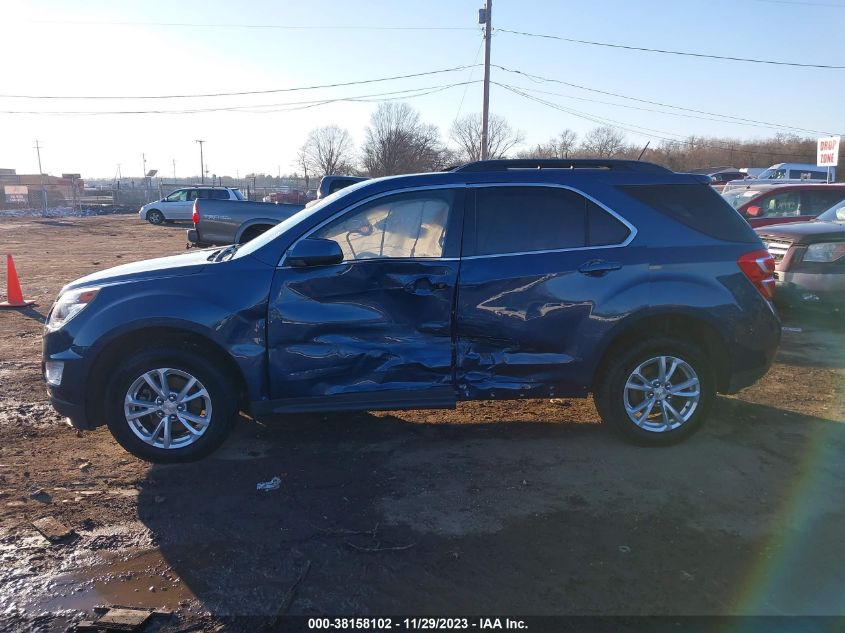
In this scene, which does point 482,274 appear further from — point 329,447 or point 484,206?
point 329,447

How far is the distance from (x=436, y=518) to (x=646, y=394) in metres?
1.94

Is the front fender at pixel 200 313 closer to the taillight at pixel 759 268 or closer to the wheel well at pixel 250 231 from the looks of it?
the taillight at pixel 759 268

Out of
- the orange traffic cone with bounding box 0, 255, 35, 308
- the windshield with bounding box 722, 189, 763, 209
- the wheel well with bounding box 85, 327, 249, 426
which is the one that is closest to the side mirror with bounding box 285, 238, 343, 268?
the wheel well with bounding box 85, 327, 249, 426

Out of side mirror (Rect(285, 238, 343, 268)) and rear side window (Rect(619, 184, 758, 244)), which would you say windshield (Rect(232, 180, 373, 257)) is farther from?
rear side window (Rect(619, 184, 758, 244))

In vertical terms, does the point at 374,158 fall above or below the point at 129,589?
above

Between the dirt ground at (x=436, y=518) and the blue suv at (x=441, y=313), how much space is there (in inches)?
15.8

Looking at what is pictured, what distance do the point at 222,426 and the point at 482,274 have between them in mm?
2061

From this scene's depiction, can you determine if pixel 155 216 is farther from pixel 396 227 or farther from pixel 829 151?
pixel 396 227

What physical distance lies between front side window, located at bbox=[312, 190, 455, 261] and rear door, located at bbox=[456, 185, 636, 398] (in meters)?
0.22

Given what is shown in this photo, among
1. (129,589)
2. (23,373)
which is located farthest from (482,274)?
(23,373)

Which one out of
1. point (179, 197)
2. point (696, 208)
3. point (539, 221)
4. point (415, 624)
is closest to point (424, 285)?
point (539, 221)

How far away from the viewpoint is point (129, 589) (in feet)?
10.4

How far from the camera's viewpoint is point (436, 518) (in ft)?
12.4

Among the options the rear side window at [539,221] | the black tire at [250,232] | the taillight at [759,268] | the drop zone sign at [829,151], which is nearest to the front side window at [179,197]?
the black tire at [250,232]
